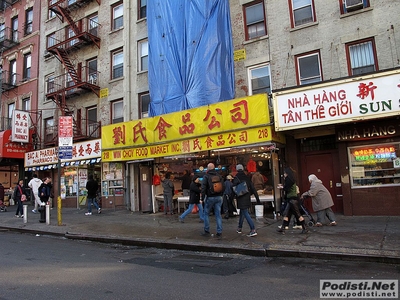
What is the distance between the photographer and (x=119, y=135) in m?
15.4

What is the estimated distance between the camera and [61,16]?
2105cm

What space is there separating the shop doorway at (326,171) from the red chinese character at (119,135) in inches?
314

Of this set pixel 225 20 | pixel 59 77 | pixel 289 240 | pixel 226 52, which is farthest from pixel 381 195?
pixel 59 77

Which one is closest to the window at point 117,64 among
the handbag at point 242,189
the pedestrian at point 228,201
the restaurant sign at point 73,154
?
the restaurant sign at point 73,154

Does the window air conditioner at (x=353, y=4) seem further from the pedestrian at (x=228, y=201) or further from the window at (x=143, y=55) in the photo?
the window at (x=143, y=55)

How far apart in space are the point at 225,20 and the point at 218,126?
5.09 meters

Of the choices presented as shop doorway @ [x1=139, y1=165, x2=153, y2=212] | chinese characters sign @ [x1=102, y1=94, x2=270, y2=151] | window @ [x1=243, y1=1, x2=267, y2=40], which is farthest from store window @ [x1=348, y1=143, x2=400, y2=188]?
shop doorway @ [x1=139, y1=165, x2=153, y2=212]

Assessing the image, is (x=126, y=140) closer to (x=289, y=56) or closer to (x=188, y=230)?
(x=188, y=230)

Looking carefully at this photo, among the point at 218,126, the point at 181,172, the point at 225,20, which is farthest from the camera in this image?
the point at 181,172

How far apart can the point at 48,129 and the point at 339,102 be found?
1771 cm

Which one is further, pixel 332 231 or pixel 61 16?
pixel 61 16

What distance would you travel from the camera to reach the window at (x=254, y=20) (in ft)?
46.6

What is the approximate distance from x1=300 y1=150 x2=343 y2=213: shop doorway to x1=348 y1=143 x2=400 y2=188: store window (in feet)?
2.21

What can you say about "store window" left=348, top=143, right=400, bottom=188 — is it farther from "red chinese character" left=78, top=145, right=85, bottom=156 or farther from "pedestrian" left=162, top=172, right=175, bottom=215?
"red chinese character" left=78, top=145, right=85, bottom=156
